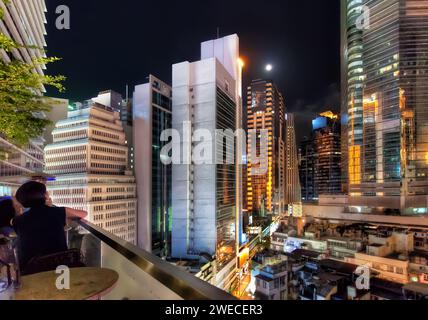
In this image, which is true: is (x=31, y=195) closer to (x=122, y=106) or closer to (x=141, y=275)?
(x=141, y=275)

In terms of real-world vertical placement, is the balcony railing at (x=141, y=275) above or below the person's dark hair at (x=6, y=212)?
below

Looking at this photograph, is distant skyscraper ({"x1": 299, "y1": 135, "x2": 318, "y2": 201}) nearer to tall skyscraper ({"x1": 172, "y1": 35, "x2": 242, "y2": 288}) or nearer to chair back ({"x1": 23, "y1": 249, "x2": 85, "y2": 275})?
tall skyscraper ({"x1": 172, "y1": 35, "x2": 242, "y2": 288})

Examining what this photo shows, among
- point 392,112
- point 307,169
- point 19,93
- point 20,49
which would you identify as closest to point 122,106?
point 20,49

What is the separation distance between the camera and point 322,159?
57688 millimetres

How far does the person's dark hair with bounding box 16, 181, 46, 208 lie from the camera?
1.94 m

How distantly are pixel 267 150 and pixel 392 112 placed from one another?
31.3 m

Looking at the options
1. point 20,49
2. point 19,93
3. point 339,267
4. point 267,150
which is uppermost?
point 20,49

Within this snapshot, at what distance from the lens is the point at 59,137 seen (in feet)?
98.8

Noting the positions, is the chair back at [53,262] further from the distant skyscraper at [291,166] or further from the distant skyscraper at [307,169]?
the distant skyscraper at [307,169]

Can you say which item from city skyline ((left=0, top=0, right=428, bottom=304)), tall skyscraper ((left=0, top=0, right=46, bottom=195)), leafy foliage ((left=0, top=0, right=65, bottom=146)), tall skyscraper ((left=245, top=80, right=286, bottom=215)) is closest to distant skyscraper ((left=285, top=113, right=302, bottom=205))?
tall skyscraper ((left=245, top=80, right=286, bottom=215))

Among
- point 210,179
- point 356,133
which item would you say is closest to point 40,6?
point 210,179

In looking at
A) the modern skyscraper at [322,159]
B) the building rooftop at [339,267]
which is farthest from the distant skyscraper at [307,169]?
the building rooftop at [339,267]

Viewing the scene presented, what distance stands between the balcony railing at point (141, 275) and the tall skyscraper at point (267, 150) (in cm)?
5171

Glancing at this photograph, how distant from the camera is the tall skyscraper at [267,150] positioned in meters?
54.2
